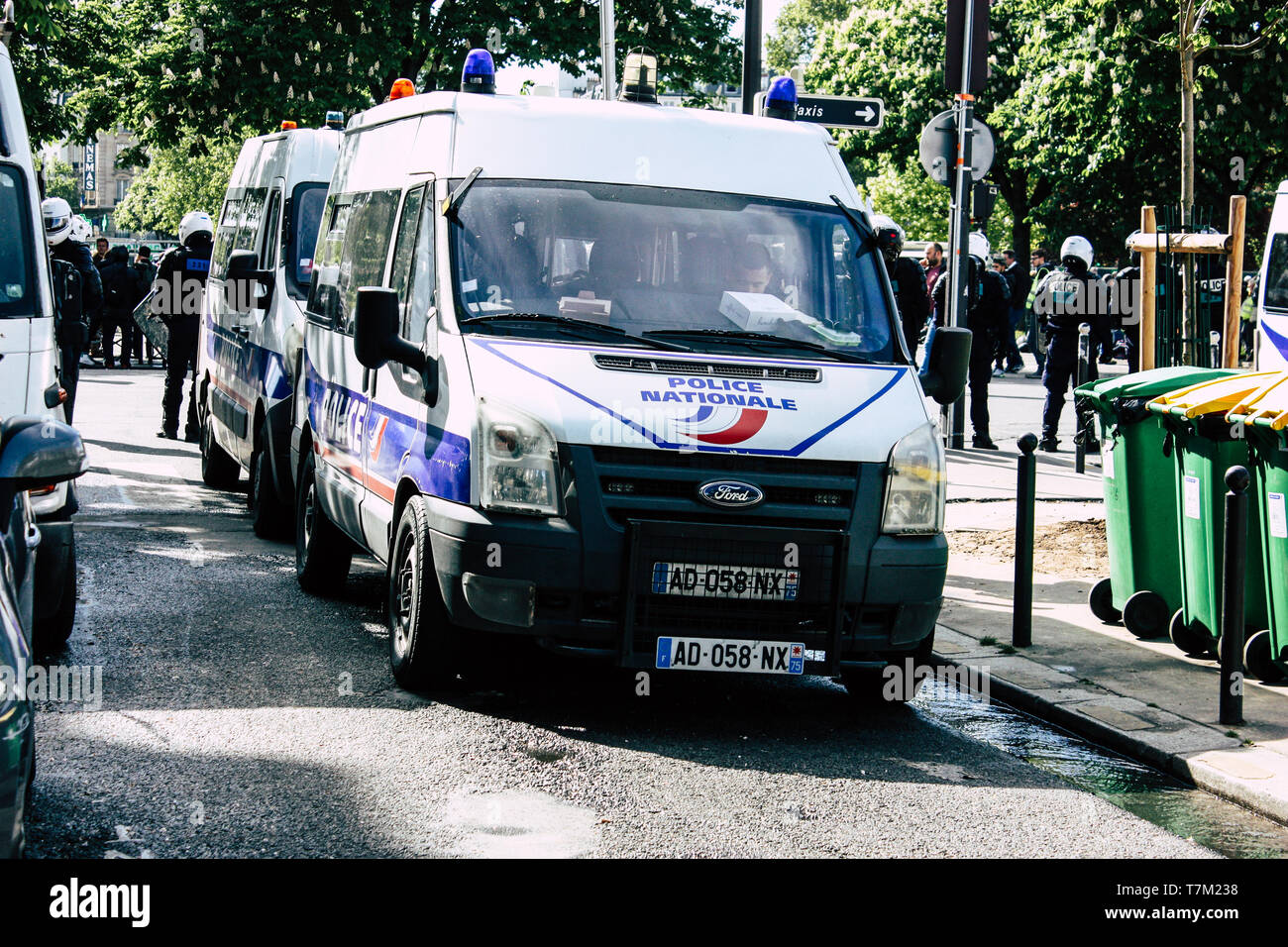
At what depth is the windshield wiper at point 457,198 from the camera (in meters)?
7.12

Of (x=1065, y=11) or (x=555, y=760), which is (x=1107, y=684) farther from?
(x=1065, y=11)

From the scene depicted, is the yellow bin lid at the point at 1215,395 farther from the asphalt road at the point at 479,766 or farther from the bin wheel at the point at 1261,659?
the asphalt road at the point at 479,766

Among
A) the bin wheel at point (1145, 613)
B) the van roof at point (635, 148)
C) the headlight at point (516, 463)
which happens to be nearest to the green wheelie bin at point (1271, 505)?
the bin wheel at point (1145, 613)

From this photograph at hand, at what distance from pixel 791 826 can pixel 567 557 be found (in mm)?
1373

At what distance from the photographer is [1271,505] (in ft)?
24.5

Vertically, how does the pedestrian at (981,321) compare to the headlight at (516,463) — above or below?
above

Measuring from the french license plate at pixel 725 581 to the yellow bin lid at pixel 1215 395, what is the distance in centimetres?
250

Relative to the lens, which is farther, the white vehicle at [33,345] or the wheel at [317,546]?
the wheel at [317,546]

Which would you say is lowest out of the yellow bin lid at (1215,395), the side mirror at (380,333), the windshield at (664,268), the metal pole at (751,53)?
the yellow bin lid at (1215,395)

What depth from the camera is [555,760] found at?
6.10m

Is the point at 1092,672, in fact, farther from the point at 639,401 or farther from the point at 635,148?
the point at 635,148

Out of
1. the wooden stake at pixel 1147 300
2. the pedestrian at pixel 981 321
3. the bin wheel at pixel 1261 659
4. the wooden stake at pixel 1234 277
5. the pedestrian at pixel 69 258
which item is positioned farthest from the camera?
the pedestrian at pixel 981 321
